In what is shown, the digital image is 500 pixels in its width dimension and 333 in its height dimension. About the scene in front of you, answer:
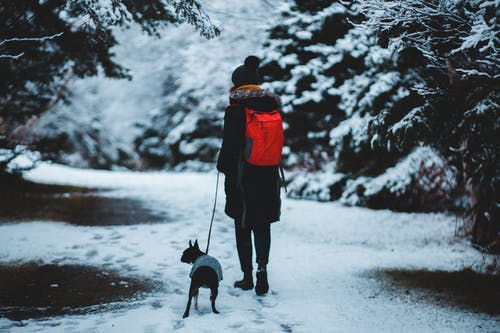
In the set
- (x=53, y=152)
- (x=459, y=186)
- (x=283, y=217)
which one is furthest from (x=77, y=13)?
(x=459, y=186)

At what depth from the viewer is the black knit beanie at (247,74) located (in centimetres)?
387

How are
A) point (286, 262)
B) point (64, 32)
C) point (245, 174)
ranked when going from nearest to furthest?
point (245, 174) < point (286, 262) < point (64, 32)

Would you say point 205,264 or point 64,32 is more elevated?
point 64,32

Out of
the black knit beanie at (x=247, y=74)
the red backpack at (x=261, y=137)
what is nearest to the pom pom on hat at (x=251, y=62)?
the black knit beanie at (x=247, y=74)

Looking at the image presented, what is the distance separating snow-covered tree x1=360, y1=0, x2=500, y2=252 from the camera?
11.6 ft

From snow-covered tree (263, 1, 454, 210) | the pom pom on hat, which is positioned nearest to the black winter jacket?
the pom pom on hat

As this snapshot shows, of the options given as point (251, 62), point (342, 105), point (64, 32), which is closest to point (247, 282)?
point (251, 62)

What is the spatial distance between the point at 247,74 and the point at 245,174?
0.92 m

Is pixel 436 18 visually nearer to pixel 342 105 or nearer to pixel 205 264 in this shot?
pixel 205 264

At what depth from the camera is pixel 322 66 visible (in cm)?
1120

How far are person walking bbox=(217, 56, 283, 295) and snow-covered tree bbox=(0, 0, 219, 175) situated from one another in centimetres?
129

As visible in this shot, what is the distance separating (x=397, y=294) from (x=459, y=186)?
443 centimetres

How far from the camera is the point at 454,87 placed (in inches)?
159

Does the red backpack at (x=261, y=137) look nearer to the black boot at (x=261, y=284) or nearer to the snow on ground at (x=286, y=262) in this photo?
the black boot at (x=261, y=284)
